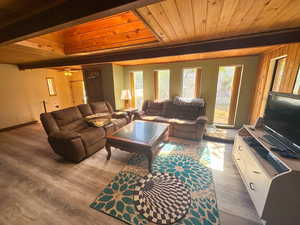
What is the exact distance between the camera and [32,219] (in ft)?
4.47

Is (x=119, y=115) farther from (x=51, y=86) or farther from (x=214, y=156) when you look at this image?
(x=51, y=86)

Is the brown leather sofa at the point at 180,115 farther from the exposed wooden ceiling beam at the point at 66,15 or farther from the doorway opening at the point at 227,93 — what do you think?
the exposed wooden ceiling beam at the point at 66,15

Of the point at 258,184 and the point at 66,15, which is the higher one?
the point at 66,15

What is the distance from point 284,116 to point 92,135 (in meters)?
3.25

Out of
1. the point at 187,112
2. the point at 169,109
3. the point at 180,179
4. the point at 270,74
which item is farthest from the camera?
the point at 169,109

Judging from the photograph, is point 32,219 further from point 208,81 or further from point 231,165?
point 208,81

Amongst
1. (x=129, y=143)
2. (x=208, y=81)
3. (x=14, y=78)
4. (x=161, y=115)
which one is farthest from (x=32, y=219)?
(x=14, y=78)

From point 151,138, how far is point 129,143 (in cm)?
42

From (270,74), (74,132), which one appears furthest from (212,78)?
(74,132)

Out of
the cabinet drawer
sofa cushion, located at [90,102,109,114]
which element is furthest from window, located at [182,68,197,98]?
the cabinet drawer

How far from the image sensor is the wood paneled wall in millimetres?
1964

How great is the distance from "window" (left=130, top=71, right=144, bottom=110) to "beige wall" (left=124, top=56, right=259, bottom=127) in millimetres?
256

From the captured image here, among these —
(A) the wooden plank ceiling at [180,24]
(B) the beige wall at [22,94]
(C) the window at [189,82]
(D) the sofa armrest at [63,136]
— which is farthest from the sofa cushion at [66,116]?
(C) the window at [189,82]

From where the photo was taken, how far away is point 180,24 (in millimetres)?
1537
